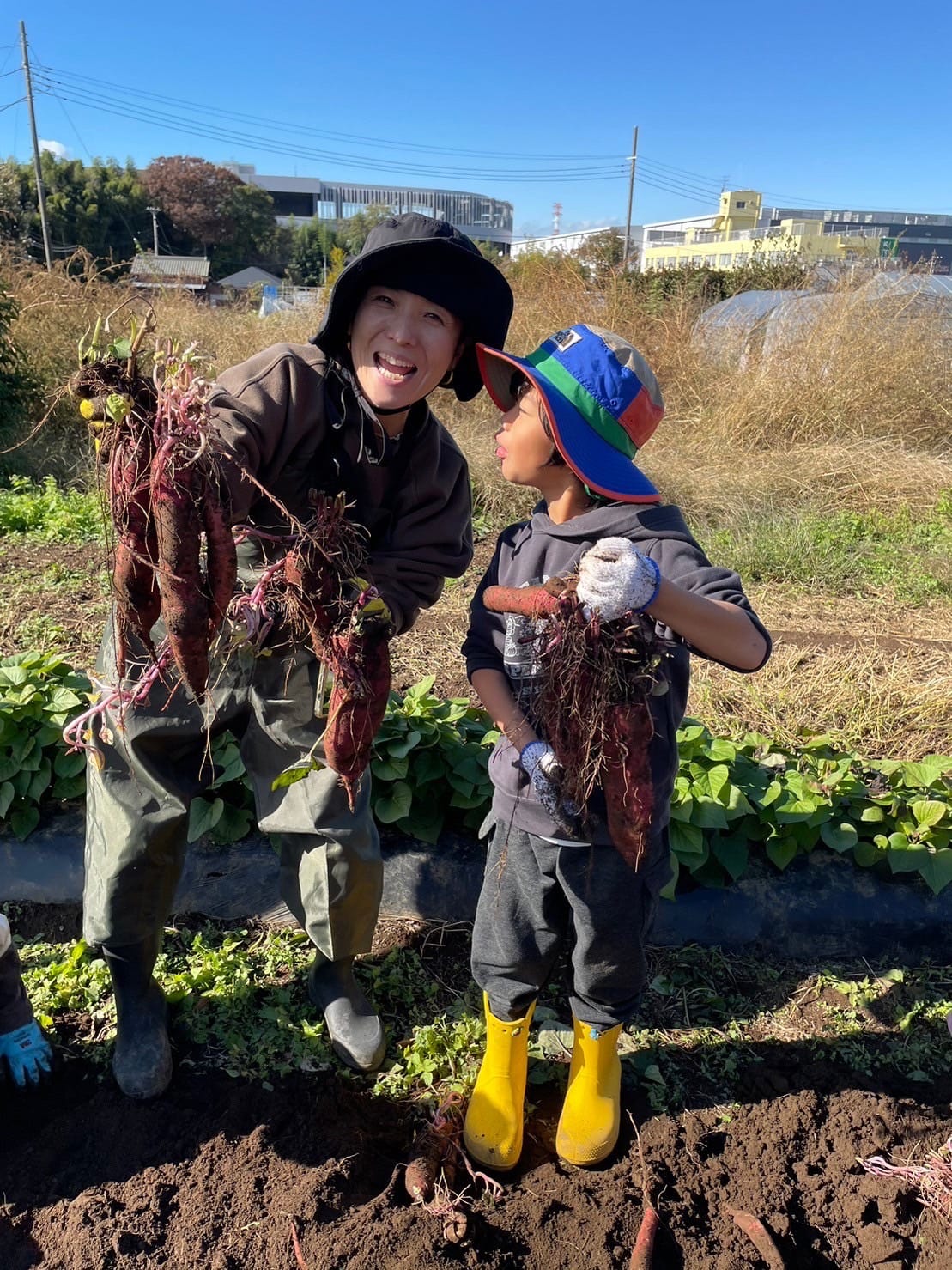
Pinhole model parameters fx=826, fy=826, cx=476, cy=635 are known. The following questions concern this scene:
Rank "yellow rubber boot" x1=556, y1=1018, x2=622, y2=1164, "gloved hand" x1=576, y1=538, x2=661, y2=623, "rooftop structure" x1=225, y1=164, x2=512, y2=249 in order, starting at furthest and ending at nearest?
"rooftop structure" x1=225, y1=164, x2=512, y2=249 < "yellow rubber boot" x1=556, y1=1018, x2=622, y2=1164 < "gloved hand" x1=576, y1=538, x2=661, y2=623

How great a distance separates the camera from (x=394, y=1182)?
1.77 metres

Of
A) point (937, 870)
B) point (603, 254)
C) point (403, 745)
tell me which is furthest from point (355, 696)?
point (603, 254)

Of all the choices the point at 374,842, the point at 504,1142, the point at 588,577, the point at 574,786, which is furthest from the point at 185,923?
the point at 588,577

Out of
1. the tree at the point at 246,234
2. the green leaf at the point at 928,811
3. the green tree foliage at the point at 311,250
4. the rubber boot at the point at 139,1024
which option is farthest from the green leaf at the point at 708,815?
the tree at the point at 246,234

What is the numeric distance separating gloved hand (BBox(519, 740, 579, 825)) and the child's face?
518 millimetres

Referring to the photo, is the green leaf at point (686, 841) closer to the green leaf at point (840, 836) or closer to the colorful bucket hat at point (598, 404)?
the green leaf at point (840, 836)

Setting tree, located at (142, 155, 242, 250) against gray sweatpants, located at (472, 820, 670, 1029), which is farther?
tree, located at (142, 155, 242, 250)

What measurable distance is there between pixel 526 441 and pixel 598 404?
0.50 feet

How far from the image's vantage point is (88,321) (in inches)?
336

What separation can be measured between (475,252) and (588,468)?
57 centimetres

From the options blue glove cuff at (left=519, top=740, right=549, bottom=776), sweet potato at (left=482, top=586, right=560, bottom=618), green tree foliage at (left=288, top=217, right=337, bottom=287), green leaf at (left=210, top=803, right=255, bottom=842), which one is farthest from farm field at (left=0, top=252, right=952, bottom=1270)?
green tree foliage at (left=288, top=217, right=337, bottom=287)

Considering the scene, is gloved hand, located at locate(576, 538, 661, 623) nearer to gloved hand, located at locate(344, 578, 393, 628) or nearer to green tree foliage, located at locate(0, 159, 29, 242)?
gloved hand, located at locate(344, 578, 393, 628)

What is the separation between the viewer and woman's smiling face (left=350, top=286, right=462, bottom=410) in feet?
5.63

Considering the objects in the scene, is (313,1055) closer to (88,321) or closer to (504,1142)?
(504,1142)
